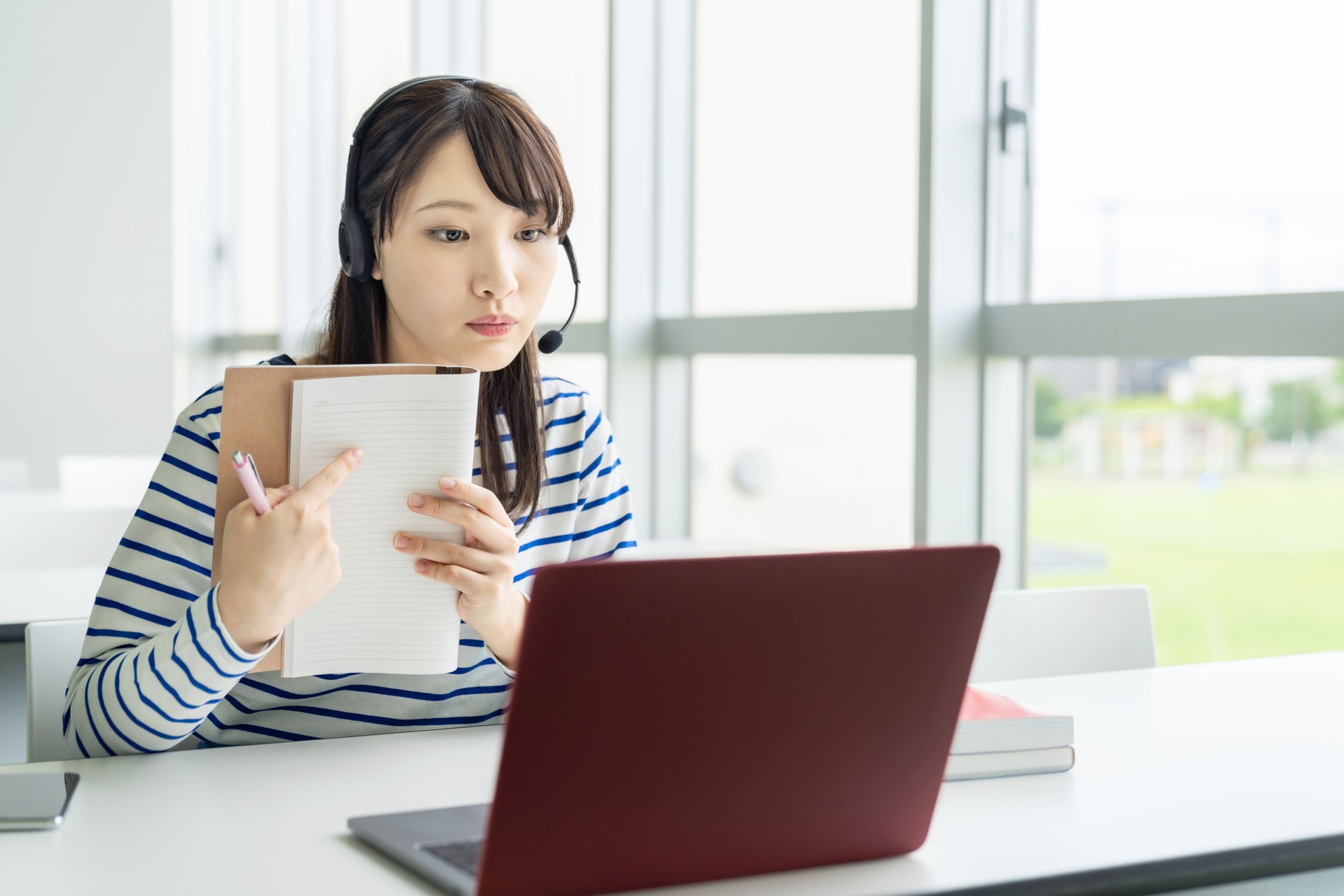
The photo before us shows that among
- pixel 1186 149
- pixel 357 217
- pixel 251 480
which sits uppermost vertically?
pixel 1186 149

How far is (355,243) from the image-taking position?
123 centimetres

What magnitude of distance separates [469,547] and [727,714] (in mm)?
343

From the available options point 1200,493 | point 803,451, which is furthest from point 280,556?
point 803,451

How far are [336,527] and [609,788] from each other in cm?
36

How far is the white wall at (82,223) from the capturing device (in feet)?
13.6

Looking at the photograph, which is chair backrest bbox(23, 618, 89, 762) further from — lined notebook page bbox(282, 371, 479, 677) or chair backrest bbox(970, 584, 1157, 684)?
chair backrest bbox(970, 584, 1157, 684)

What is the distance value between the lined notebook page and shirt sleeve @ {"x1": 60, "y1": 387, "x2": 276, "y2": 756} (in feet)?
0.21

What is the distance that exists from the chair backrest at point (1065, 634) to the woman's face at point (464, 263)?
26.0 inches

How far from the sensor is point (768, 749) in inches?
29.2

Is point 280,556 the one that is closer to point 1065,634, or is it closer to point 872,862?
point 872,862

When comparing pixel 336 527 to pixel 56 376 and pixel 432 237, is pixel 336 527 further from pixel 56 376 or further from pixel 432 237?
pixel 56 376

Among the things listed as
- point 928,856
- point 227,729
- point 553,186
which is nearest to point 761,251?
point 553,186

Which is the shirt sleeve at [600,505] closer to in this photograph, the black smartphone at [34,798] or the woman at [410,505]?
the woman at [410,505]

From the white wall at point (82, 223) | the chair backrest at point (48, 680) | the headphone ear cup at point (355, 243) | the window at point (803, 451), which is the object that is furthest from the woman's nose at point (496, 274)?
the white wall at point (82, 223)
